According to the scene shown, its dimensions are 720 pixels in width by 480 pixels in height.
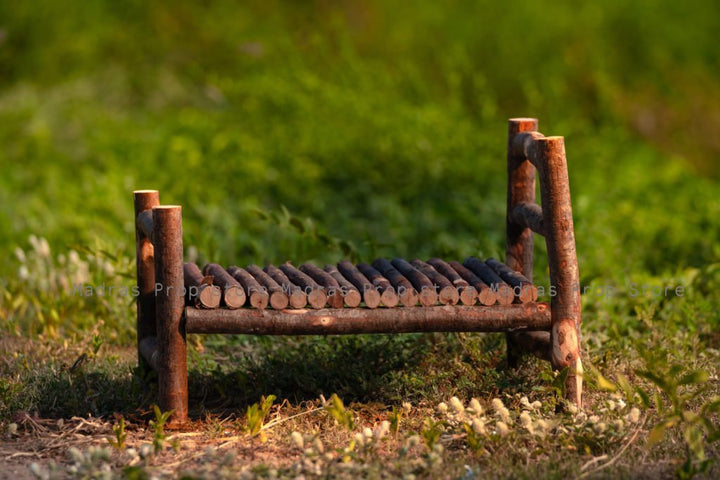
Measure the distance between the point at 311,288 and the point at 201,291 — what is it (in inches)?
16.0

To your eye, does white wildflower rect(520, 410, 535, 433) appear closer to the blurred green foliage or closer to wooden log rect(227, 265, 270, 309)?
wooden log rect(227, 265, 270, 309)

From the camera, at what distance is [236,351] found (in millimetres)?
4969

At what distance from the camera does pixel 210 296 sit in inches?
143

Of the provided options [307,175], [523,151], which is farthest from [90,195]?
[523,151]

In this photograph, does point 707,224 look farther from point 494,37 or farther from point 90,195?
point 90,195

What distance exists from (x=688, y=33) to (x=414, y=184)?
4.73 meters

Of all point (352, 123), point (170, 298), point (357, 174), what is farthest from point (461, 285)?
point (352, 123)

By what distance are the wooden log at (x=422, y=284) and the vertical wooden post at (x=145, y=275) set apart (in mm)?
1028

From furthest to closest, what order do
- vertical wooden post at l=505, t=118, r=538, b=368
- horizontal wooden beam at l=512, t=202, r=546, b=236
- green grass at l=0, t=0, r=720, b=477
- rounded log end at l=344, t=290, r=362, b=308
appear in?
vertical wooden post at l=505, t=118, r=538, b=368
green grass at l=0, t=0, r=720, b=477
horizontal wooden beam at l=512, t=202, r=546, b=236
rounded log end at l=344, t=290, r=362, b=308

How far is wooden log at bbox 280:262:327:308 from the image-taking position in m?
3.68

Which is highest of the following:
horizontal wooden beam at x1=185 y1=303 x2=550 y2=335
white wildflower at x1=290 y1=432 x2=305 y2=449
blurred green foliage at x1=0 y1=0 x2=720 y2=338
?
blurred green foliage at x1=0 y1=0 x2=720 y2=338

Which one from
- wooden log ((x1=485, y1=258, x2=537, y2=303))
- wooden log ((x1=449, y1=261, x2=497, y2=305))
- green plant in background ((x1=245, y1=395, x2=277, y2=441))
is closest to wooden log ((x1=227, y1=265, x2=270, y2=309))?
green plant in background ((x1=245, y1=395, x2=277, y2=441))

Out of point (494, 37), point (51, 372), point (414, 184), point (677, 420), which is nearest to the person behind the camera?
point (677, 420)

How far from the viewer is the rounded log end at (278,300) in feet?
12.0
